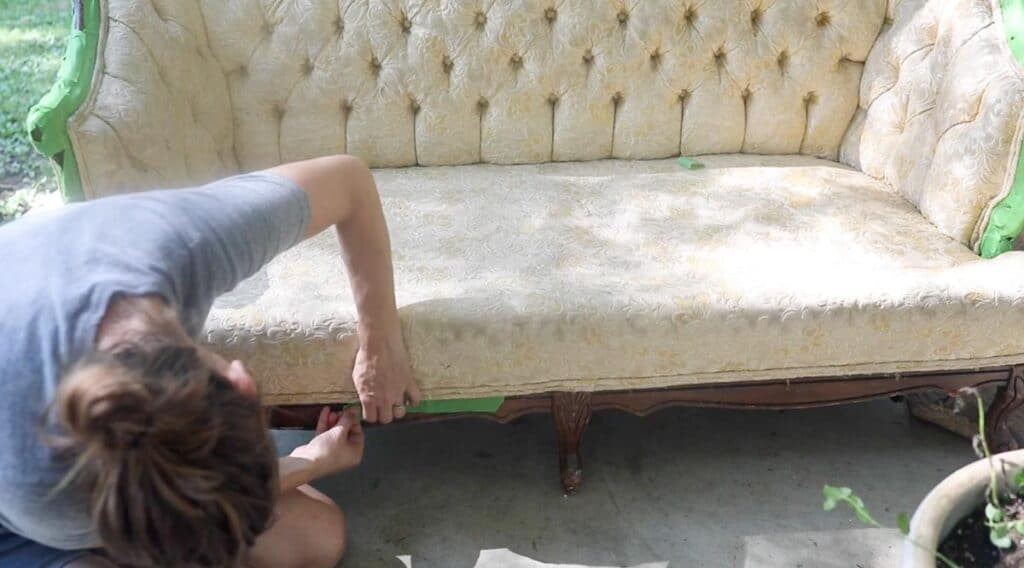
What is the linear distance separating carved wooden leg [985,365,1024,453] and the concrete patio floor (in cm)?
11

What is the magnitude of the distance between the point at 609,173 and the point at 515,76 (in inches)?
13.2

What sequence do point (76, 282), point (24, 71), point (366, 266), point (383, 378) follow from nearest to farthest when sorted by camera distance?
point (76, 282), point (366, 266), point (383, 378), point (24, 71)

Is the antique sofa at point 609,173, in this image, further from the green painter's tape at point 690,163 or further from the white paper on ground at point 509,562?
the white paper on ground at point 509,562

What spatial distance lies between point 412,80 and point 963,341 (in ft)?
4.39

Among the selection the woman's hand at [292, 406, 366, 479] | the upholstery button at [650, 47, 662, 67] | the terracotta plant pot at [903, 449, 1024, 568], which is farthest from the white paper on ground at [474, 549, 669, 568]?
the upholstery button at [650, 47, 662, 67]

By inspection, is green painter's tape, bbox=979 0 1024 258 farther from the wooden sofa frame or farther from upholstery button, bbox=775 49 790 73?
upholstery button, bbox=775 49 790 73

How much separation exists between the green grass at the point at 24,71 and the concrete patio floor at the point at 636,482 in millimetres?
1484

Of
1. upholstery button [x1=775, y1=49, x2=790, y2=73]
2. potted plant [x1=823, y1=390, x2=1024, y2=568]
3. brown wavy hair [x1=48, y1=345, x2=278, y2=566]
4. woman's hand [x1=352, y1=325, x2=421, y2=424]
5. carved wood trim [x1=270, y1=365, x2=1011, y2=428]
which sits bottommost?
carved wood trim [x1=270, y1=365, x2=1011, y2=428]

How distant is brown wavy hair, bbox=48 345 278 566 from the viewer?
76 centimetres

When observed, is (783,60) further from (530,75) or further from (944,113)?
(530,75)

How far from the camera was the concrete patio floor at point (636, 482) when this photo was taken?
1.64 metres

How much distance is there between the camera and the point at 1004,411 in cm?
174

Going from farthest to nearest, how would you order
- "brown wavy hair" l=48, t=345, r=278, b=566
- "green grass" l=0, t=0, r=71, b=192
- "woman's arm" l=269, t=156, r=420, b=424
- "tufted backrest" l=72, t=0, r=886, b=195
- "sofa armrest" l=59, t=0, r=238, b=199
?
"green grass" l=0, t=0, r=71, b=192 < "tufted backrest" l=72, t=0, r=886, b=195 < "sofa armrest" l=59, t=0, r=238, b=199 < "woman's arm" l=269, t=156, r=420, b=424 < "brown wavy hair" l=48, t=345, r=278, b=566

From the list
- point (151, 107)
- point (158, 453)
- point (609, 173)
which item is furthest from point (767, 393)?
point (151, 107)
